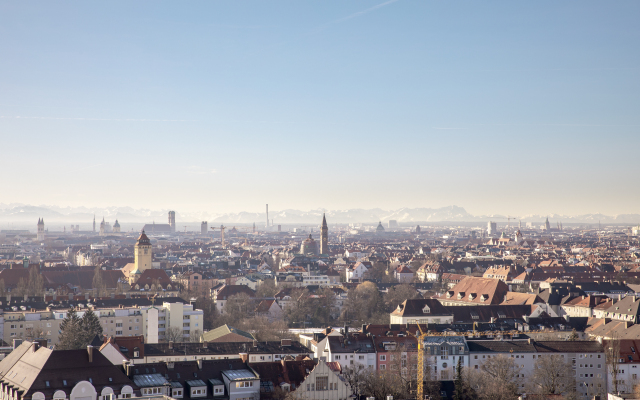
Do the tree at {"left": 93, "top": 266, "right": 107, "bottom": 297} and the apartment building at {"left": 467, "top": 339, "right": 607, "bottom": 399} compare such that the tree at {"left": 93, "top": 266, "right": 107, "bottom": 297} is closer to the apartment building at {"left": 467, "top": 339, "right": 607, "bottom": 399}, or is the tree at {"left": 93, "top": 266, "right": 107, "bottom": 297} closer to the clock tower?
the clock tower

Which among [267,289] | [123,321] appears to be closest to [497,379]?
[123,321]

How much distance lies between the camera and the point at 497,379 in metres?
47.1

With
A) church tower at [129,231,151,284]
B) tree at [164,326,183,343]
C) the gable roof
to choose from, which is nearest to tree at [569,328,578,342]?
→ the gable roof

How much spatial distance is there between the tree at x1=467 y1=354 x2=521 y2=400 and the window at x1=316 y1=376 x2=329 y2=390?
29.0ft

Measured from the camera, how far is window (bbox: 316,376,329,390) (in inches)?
1655

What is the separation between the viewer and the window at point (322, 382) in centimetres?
4203

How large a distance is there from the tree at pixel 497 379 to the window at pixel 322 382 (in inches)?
348

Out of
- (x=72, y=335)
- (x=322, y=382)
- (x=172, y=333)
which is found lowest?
(x=172, y=333)

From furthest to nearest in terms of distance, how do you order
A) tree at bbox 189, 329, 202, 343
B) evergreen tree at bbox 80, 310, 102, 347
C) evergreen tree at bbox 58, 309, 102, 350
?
tree at bbox 189, 329, 202, 343 < evergreen tree at bbox 80, 310, 102, 347 < evergreen tree at bbox 58, 309, 102, 350

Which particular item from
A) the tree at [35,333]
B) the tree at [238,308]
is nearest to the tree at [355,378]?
the tree at [35,333]

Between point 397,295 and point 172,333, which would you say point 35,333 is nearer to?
point 172,333

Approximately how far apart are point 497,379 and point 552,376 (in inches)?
178

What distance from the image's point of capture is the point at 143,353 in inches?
1943

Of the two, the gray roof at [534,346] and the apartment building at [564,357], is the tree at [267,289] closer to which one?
the gray roof at [534,346]
